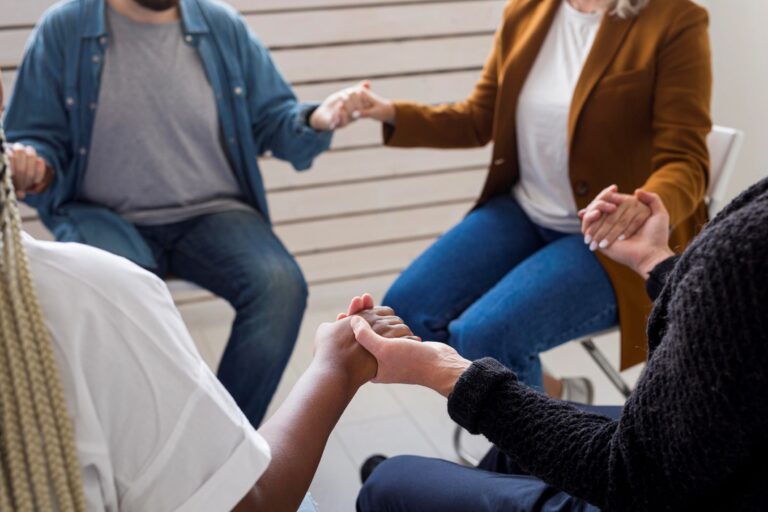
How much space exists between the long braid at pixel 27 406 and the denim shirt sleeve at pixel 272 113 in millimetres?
1578

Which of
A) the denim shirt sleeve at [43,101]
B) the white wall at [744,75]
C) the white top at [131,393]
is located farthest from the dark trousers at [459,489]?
the white wall at [744,75]

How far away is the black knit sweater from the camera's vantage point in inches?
36.0

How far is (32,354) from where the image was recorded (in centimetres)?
81

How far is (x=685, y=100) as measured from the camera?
199cm

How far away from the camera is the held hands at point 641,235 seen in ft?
5.69

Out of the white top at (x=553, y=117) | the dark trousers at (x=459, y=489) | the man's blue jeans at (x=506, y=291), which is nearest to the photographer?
the dark trousers at (x=459, y=489)

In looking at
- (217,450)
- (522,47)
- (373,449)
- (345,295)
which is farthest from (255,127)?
(217,450)

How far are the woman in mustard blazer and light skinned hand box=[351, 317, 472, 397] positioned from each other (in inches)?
23.0

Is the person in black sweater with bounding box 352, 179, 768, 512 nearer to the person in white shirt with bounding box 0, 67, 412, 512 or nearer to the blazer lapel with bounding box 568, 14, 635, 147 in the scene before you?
the person in white shirt with bounding box 0, 67, 412, 512

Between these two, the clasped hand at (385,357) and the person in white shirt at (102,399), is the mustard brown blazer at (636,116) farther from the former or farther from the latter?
the person in white shirt at (102,399)

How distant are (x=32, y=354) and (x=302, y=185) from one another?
8.21ft

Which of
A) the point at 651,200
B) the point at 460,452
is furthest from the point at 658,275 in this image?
the point at 460,452

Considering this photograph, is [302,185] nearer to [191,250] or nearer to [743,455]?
[191,250]

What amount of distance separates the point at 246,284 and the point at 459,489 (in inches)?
40.0
